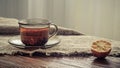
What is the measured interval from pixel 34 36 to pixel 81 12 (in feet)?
4.58

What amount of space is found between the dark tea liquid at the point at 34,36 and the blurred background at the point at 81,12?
1334mm

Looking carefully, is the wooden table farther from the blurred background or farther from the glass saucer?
the blurred background

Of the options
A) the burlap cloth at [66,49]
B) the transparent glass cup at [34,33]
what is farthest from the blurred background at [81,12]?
the transparent glass cup at [34,33]

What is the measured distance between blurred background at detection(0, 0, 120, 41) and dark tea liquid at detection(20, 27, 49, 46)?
1334mm

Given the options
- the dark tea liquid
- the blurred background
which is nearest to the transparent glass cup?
the dark tea liquid

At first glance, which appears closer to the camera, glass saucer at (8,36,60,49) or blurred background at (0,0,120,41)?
glass saucer at (8,36,60,49)

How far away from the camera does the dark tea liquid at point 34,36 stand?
2.85 feet

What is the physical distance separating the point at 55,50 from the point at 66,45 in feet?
0.26

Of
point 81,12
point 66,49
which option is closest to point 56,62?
point 66,49

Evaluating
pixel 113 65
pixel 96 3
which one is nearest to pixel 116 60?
pixel 113 65

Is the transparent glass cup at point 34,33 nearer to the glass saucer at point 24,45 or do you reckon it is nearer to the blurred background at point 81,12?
the glass saucer at point 24,45

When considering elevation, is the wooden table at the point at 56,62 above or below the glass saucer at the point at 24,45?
below

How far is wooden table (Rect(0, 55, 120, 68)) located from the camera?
0.74 meters

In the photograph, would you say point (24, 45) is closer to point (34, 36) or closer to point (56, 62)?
point (34, 36)
